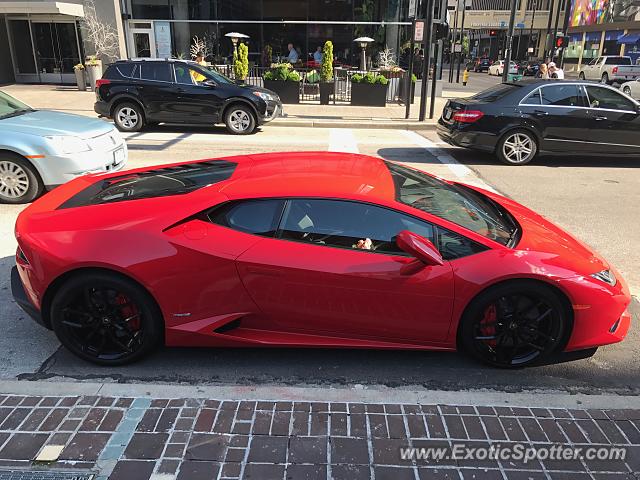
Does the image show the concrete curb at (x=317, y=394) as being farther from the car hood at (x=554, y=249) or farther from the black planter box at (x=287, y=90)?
the black planter box at (x=287, y=90)

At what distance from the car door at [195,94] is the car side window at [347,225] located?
10273 mm

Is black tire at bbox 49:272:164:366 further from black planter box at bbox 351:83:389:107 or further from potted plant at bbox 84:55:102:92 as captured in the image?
potted plant at bbox 84:55:102:92

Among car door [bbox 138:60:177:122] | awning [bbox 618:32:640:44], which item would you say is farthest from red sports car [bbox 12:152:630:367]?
awning [bbox 618:32:640:44]

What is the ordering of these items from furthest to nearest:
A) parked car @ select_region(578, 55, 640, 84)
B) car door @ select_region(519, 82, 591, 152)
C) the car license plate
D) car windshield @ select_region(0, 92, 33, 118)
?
parked car @ select_region(578, 55, 640, 84) < car door @ select_region(519, 82, 591, 152) < the car license plate < car windshield @ select_region(0, 92, 33, 118)

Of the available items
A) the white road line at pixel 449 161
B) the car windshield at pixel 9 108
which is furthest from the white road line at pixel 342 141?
the car windshield at pixel 9 108

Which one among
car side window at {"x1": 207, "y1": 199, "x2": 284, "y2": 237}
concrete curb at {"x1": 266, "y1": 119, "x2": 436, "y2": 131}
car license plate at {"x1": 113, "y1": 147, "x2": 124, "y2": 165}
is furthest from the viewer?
concrete curb at {"x1": 266, "y1": 119, "x2": 436, "y2": 131}

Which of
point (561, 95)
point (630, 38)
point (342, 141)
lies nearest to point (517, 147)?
point (561, 95)

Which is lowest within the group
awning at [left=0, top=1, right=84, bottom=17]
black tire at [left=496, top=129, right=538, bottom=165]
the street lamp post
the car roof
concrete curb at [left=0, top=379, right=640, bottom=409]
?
concrete curb at [left=0, top=379, right=640, bottom=409]

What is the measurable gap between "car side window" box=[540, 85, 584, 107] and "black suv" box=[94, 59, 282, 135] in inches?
253

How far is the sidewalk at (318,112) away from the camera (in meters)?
15.2

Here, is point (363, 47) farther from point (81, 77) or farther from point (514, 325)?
point (514, 325)

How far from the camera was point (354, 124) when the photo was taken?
15117mm

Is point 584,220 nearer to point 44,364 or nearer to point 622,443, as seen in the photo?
point 622,443

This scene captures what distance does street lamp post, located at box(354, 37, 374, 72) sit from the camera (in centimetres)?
2336
